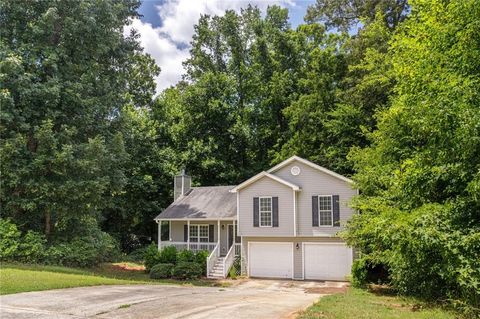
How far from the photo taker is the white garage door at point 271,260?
2219 cm

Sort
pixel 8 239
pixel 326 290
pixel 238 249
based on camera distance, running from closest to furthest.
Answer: pixel 326 290, pixel 8 239, pixel 238 249

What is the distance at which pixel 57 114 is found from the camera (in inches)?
837

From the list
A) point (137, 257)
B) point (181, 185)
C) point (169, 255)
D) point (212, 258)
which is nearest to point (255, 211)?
point (212, 258)

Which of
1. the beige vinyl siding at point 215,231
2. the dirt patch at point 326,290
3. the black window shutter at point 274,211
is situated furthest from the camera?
the beige vinyl siding at point 215,231

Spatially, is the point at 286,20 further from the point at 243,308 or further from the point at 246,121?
the point at 243,308

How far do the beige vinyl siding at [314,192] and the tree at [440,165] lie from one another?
6.64 metres

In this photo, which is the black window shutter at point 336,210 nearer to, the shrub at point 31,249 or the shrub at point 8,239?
the shrub at point 31,249

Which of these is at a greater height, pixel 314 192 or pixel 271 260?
pixel 314 192

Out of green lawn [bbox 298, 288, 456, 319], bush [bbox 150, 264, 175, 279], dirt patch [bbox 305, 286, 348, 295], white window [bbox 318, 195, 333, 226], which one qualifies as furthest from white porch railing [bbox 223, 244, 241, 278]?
green lawn [bbox 298, 288, 456, 319]

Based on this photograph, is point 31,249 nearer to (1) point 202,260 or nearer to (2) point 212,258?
(1) point 202,260

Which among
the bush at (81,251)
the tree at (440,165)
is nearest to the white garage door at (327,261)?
the tree at (440,165)

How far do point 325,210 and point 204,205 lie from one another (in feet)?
26.1

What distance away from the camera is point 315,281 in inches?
839

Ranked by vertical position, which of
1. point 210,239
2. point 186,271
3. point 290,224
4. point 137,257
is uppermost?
point 290,224
